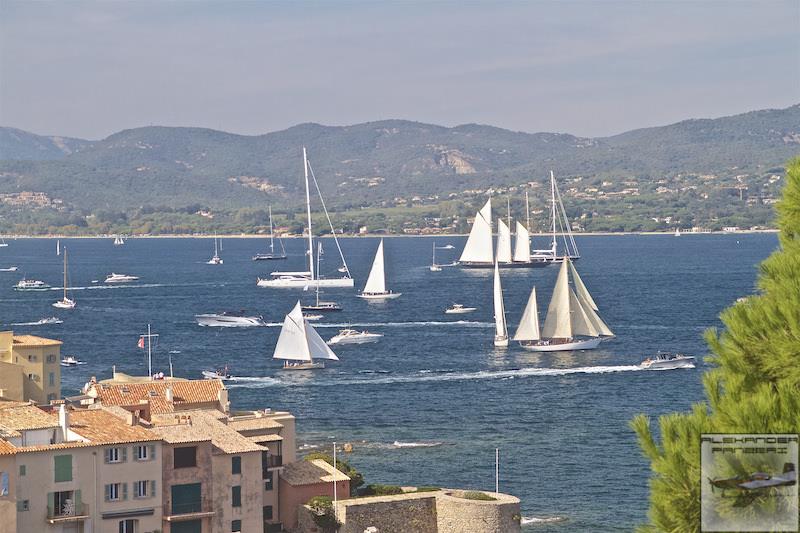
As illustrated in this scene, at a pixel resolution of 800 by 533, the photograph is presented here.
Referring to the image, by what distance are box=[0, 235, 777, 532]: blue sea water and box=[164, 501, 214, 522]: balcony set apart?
48.8ft

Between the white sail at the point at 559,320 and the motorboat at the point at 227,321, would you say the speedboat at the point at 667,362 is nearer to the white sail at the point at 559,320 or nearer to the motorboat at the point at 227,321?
the white sail at the point at 559,320

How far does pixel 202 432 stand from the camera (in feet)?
124

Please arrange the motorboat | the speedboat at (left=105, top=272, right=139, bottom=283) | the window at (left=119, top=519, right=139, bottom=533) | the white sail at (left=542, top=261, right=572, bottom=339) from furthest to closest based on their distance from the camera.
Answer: the speedboat at (left=105, top=272, right=139, bottom=283)
the motorboat
the white sail at (left=542, top=261, right=572, bottom=339)
the window at (left=119, top=519, right=139, bottom=533)

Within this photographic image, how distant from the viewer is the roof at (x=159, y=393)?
44812 millimetres

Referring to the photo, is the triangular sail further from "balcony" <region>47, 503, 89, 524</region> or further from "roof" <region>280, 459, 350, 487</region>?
"balcony" <region>47, 503, 89, 524</region>

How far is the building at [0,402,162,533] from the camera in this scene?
33.3m

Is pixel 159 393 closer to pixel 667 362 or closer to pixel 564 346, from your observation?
pixel 667 362

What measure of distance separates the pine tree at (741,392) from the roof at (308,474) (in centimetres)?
→ 2875

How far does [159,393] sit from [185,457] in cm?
1003

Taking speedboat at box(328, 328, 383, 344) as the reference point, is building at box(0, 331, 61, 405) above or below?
above

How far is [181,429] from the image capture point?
124 feet

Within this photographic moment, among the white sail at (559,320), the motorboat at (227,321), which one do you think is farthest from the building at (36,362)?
the motorboat at (227,321)
